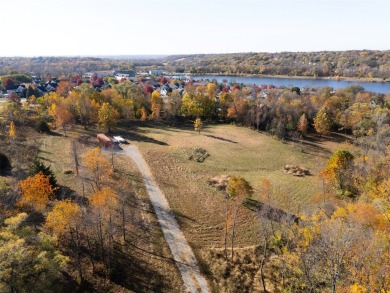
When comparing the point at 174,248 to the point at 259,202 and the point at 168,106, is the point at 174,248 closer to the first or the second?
the point at 259,202

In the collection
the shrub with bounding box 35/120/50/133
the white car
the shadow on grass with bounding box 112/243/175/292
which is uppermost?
the shrub with bounding box 35/120/50/133

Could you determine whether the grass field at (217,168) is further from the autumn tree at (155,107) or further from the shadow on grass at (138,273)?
the shadow on grass at (138,273)

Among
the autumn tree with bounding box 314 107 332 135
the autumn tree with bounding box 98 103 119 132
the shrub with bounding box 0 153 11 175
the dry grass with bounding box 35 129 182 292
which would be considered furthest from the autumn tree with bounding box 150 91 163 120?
the shrub with bounding box 0 153 11 175

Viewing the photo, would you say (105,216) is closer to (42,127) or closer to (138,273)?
(138,273)

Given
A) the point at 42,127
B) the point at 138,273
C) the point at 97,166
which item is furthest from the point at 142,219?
the point at 42,127

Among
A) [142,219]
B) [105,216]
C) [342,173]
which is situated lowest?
[142,219]

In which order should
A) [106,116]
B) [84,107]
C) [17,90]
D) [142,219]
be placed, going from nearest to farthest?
1. [142,219]
2. [106,116]
3. [84,107]
4. [17,90]

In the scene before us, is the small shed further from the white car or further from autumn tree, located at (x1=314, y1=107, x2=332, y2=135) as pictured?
autumn tree, located at (x1=314, y1=107, x2=332, y2=135)
